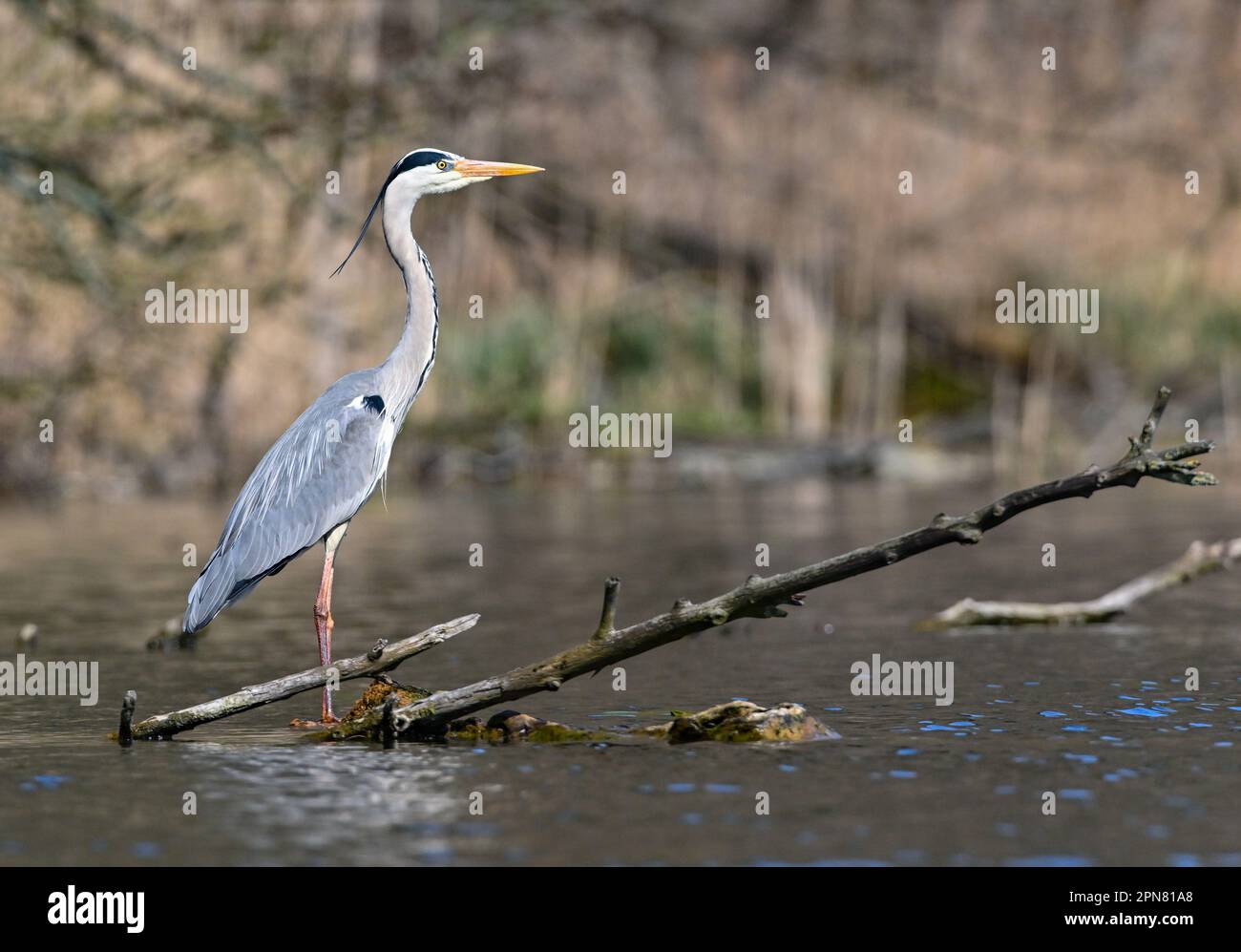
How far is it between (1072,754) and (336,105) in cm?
1600

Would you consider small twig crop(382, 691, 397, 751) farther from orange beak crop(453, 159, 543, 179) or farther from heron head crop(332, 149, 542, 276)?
orange beak crop(453, 159, 543, 179)

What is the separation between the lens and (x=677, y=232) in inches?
1571

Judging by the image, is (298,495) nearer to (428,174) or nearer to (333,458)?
(333,458)

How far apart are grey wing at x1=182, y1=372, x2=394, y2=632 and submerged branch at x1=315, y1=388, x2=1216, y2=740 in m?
1.04

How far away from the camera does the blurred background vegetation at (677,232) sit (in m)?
24.8

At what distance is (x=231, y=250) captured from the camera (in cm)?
2634

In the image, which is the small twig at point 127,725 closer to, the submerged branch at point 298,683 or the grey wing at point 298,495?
the submerged branch at point 298,683

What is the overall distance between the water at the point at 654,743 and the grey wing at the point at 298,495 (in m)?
0.72

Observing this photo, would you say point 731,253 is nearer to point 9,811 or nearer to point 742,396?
point 742,396

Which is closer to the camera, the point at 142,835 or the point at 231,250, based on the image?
the point at 142,835

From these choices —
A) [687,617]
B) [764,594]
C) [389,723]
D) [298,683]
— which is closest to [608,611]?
[687,617]

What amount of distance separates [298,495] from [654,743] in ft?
7.62

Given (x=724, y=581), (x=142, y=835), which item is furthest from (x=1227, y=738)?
(x=724, y=581)

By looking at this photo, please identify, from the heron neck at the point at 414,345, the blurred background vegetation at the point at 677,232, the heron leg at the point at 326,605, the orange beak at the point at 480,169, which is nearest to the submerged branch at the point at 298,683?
the heron leg at the point at 326,605
